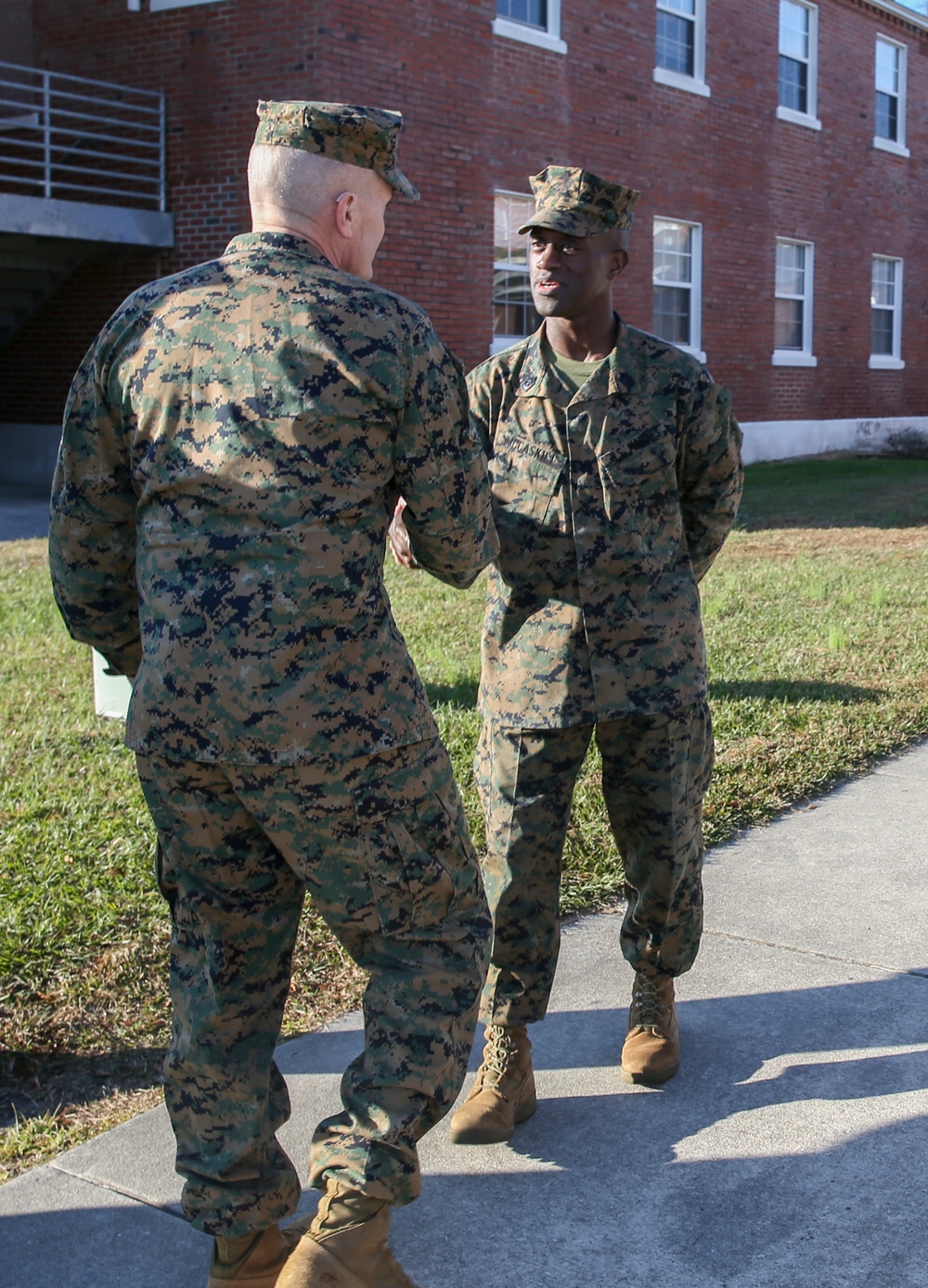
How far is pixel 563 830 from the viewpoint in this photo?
3248mm

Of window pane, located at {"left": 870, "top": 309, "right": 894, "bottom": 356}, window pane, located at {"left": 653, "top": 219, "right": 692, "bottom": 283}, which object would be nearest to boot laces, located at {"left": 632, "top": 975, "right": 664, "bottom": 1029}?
window pane, located at {"left": 653, "top": 219, "right": 692, "bottom": 283}

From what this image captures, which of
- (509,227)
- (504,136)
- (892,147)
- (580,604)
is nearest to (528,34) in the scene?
(504,136)

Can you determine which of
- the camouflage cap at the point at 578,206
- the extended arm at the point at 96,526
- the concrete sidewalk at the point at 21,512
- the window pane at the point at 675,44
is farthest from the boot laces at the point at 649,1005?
the window pane at the point at 675,44

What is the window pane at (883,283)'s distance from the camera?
945 inches

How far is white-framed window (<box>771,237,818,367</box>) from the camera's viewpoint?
21094 mm

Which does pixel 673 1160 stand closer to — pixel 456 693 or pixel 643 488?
pixel 643 488

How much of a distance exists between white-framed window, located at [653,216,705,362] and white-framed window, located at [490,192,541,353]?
2.95 meters

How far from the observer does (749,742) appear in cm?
611

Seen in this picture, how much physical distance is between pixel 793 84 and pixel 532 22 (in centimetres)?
667

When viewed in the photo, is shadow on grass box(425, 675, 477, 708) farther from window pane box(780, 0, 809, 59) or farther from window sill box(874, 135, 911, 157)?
window sill box(874, 135, 911, 157)

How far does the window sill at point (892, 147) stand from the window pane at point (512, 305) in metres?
10.1

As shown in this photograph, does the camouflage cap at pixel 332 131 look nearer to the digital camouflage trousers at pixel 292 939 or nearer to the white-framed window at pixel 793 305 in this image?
the digital camouflage trousers at pixel 292 939

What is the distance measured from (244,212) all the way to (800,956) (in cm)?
1147

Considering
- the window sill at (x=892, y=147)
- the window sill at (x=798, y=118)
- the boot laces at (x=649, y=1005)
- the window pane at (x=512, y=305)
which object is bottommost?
the boot laces at (x=649, y=1005)
